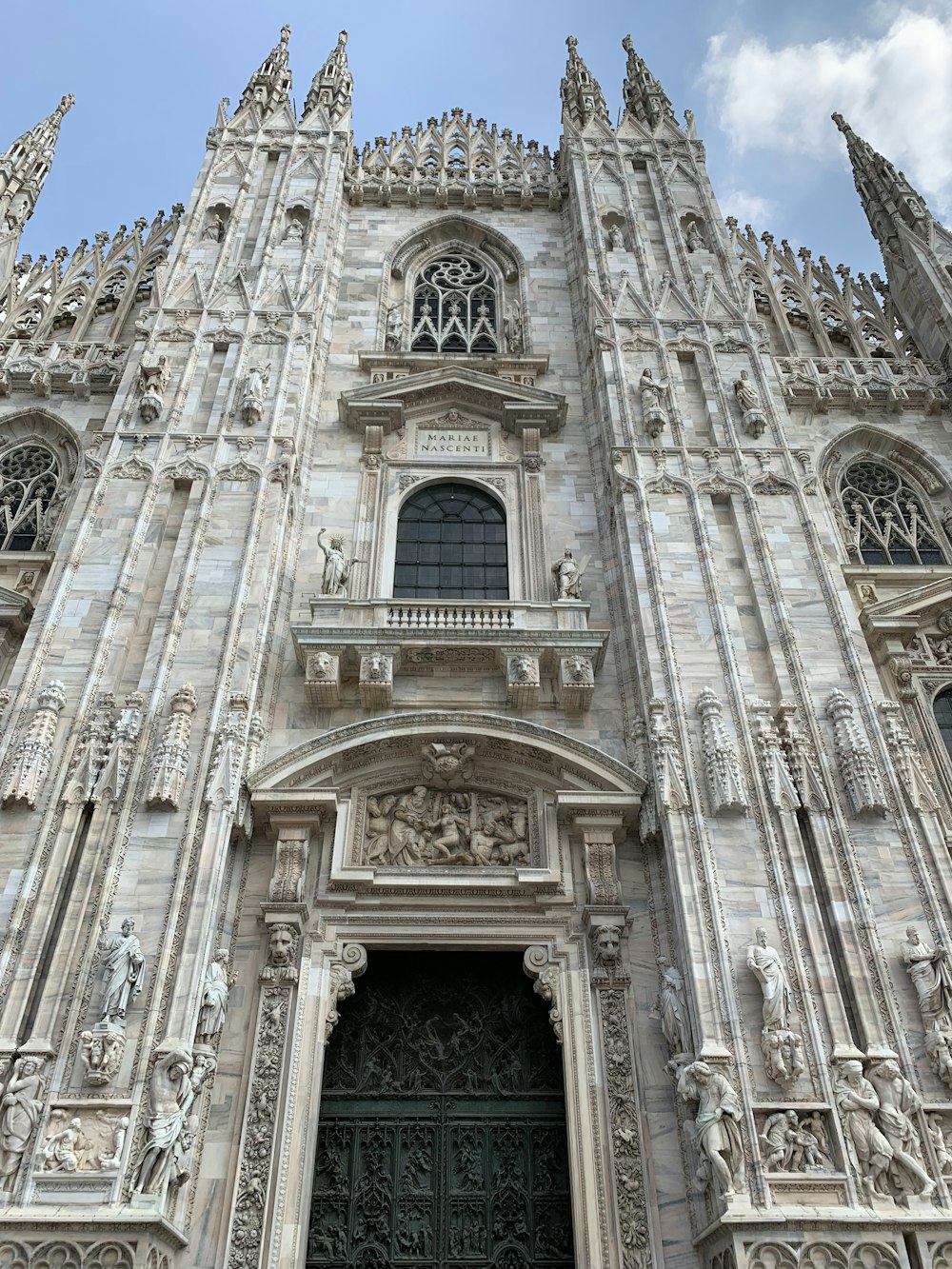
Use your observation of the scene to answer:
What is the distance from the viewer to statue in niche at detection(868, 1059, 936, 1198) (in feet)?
28.0

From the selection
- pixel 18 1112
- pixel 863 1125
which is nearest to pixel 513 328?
pixel 863 1125

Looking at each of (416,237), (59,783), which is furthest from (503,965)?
(416,237)

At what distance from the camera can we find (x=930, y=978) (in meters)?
9.63

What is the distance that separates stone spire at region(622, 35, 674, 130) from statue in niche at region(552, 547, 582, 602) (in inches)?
470

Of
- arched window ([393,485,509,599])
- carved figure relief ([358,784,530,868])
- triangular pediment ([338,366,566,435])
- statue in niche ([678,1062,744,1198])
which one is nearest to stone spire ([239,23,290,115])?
triangular pediment ([338,366,566,435])

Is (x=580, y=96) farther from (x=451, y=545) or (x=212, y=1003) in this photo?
(x=212, y=1003)

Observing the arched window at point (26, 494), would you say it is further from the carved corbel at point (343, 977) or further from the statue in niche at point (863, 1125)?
the statue in niche at point (863, 1125)

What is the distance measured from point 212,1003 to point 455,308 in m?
13.7

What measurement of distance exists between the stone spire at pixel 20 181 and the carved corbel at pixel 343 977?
13.9 m

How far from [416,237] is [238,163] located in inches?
142

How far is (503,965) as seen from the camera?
37.0ft

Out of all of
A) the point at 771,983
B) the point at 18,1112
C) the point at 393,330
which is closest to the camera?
the point at 18,1112

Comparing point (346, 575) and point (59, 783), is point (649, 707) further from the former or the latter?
point (59, 783)

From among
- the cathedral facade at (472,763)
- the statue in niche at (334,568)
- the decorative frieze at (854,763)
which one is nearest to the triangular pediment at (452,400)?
the cathedral facade at (472,763)
